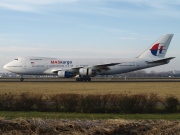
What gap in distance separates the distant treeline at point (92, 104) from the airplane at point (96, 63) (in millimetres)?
50167

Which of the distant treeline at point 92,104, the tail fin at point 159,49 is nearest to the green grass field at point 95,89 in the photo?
the distant treeline at point 92,104

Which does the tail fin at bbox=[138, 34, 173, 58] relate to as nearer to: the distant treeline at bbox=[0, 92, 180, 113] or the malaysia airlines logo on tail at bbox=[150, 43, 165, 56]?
the malaysia airlines logo on tail at bbox=[150, 43, 165, 56]

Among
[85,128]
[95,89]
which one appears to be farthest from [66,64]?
[85,128]

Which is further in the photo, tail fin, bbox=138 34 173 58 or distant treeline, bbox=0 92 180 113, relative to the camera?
tail fin, bbox=138 34 173 58

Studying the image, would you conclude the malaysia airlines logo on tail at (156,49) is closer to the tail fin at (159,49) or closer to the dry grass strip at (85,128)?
the tail fin at (159,49)

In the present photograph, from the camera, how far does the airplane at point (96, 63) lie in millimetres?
73812

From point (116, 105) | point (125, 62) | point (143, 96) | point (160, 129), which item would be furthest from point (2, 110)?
point (125, 62)

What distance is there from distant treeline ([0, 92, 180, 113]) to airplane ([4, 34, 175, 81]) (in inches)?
1975

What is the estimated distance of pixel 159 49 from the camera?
76312 mm

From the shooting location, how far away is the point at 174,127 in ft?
42.4

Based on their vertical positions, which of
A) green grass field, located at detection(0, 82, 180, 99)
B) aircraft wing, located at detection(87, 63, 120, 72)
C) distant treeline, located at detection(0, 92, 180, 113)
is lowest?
distant treeline, located at detection(0, 92, 180, 113)

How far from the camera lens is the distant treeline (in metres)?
20.8

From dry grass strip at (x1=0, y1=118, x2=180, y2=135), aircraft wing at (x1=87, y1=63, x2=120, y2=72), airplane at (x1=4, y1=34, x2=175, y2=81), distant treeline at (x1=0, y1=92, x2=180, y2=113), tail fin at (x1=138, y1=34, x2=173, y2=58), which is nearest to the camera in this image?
dry grass strip at (x1=0, y1=118, x2=180, y2=135)

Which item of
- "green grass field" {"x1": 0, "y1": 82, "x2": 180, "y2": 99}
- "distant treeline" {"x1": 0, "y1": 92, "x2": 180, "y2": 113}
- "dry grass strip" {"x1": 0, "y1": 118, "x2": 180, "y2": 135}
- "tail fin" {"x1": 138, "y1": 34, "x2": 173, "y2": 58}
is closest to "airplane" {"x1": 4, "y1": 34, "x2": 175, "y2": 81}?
"tail fin" {"x1": 138, "y1": 34, "x2": 173, "y2": 58}
